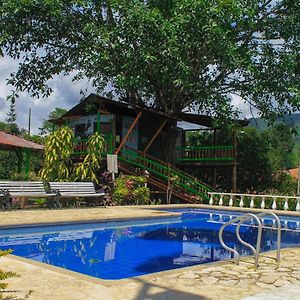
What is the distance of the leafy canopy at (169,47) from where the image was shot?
16359 mm

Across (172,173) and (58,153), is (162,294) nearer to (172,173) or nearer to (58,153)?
(58,153)

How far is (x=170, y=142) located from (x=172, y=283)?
16579 mm

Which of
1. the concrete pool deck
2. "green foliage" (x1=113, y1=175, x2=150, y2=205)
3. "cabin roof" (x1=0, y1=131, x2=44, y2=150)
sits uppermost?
"cabin roof" (x1=0, y1=131, x2=44, y2=150)

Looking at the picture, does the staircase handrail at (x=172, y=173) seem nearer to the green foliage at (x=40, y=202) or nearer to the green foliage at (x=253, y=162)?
the green foliage at (x=253, y=162)

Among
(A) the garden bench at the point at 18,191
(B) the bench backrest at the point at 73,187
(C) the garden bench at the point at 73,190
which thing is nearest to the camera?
(A) the garden bench at the point at 18,191

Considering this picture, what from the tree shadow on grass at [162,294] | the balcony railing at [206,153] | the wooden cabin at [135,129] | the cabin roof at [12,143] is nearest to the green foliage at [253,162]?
the wooden cabin at [135,129]

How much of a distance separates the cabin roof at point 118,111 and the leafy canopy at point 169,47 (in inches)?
26.0

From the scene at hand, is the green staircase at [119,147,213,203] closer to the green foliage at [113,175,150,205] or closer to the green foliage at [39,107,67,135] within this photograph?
the green foliage at [113,175,150,205]

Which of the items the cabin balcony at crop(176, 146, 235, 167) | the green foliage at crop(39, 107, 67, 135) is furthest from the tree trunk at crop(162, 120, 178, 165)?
the green foliage at crop(39, 107, 67, 135)

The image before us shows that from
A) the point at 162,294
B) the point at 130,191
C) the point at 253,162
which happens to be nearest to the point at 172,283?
the point at 162,294

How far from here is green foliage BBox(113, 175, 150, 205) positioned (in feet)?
55.7

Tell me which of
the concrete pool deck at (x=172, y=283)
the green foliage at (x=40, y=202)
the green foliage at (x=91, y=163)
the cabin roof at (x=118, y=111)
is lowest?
the concrete pool deck at (x=172, y=283)

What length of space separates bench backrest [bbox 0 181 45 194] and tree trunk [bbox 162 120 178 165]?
8.24m

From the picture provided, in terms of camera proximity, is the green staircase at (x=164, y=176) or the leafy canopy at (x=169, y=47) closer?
the leafy canopy at (x=169, y=47)
